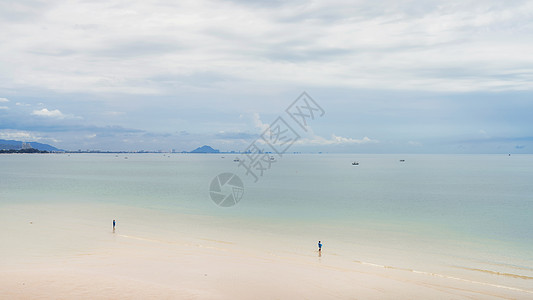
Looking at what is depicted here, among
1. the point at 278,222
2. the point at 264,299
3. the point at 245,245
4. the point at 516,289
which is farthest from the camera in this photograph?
the point at 278,222

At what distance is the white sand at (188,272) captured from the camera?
2778cm

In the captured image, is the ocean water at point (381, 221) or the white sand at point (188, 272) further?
the ocean water at point (381, 221)

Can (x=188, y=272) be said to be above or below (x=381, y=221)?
below

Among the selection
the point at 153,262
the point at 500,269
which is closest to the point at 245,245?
the point at 153,262

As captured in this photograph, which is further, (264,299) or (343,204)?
(343,204)

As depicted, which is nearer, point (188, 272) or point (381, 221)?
point (188, 272)

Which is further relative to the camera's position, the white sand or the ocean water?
the ocean water

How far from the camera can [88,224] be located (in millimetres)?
53062

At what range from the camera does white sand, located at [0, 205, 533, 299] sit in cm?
2778

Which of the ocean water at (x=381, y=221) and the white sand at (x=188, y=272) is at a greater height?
the ocean water at (x=381, y=221)

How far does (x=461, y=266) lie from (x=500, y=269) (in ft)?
9.83

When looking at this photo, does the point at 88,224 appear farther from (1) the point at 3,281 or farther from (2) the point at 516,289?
(2) the point at 516,289

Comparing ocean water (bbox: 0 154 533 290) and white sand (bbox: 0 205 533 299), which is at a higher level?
ocean water (bbox: 0 154 533 290)

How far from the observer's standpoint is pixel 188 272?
32562mm
